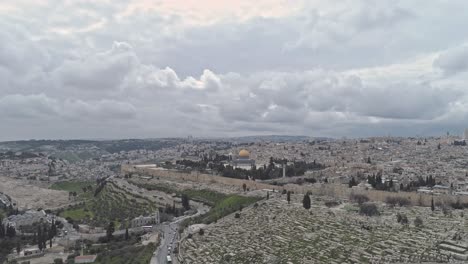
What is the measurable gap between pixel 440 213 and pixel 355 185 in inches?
839

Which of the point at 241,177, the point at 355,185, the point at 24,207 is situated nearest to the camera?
the point at 355,185

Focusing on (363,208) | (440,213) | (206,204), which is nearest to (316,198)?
(363,208)

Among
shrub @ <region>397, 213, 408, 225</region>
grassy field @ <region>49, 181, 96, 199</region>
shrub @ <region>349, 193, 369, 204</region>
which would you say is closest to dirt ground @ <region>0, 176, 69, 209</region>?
grassy field @ <region>49, 181, 96, 199</region>

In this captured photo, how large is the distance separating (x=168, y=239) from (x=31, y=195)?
72589mm

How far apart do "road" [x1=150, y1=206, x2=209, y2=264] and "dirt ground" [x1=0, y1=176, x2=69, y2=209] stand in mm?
40709

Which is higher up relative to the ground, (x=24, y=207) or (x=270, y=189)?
(x=270, y=189)

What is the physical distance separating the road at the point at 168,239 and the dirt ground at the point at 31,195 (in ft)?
134

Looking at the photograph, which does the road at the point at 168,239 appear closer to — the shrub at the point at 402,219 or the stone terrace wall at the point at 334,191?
the stone terrace wall at the point at 334,191

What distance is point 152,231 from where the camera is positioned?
58594mm

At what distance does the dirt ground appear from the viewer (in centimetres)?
9965

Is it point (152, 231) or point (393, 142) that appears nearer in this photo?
point (152, 231)

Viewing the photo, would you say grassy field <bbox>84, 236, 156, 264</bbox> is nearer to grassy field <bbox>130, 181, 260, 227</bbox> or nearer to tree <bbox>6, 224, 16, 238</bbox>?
grassy field <bbox>130, 181, 260, 227</bbox>

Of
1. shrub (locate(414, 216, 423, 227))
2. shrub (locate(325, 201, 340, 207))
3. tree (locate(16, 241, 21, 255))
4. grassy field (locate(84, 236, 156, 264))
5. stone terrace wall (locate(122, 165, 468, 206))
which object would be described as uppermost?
stone terrace wall (locate(122, 165, 468, 206))

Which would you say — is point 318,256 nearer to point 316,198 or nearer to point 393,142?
point 316,198
